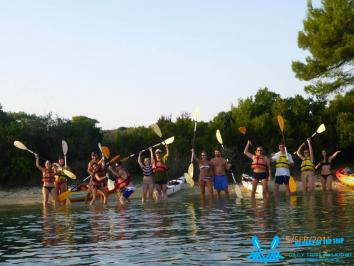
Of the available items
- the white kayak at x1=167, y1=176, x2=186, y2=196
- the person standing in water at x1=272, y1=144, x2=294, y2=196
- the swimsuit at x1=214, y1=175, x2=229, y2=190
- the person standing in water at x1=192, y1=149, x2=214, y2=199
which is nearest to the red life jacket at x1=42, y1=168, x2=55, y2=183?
the person standing in water at x1=192, y1=149, x2=214, y2=199

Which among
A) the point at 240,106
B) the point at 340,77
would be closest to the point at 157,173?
the point at 240,106

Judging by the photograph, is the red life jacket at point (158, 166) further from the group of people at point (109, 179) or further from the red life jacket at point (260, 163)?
the red life jacket at point (260, 163)

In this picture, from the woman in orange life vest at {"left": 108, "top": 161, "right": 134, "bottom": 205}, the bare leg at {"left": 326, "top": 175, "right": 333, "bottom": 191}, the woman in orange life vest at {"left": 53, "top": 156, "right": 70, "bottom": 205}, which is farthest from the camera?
the bare leg at {"left": 326, "top": 175, "right": 333, "bottom": 191}

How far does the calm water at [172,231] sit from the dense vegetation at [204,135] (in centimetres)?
999

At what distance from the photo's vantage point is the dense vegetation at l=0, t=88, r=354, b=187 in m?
28.9

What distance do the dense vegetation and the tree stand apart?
1.19 meters

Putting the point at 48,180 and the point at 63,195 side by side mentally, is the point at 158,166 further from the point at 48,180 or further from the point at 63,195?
the point at 48,180

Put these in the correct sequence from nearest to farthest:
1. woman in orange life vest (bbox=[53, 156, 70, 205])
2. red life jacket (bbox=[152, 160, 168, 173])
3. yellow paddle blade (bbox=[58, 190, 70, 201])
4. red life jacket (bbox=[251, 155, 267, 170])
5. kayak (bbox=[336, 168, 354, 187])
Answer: red life jacket (bbox=[251, 155, 267, 170]) < red life jacket (bbox=[152, 160, 168, 173]) < yellow paddle blade (bbox=[58, 190, 70, 201]) < woman in orange life vest (bbox=[53, 156, 70, 205]) < kayak (bbox=[336, 168, 354, 187])

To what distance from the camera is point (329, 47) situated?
112 feet

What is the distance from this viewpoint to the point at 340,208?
51.8 ft

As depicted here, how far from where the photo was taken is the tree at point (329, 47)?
3338 centimetres

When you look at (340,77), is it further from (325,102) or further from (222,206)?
(222,206)

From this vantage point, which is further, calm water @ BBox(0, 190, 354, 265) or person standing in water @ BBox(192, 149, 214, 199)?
person standing in water @ BBox(192, 149, 214, 199)

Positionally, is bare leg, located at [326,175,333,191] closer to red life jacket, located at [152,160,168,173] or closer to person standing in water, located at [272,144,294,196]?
person standing in water, located at [272,144,294,196]
